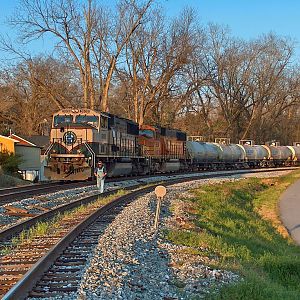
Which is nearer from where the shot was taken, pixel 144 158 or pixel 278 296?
pixel 278 296

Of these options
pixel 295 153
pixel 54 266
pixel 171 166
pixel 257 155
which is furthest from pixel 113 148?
pixel 295 153

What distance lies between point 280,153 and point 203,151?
1910 cm

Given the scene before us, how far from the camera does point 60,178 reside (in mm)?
23656

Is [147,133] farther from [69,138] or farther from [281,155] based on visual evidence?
[281,155]

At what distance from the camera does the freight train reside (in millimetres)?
23672

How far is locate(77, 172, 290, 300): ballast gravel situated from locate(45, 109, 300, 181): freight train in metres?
13.2

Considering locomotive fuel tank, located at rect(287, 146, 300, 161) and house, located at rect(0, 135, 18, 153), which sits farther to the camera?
locomotive fuel tank, located at rect(287, 146, 300, 161)

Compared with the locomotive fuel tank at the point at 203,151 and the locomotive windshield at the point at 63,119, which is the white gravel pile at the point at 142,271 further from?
the locomotive fuel tank at the point at 203,151

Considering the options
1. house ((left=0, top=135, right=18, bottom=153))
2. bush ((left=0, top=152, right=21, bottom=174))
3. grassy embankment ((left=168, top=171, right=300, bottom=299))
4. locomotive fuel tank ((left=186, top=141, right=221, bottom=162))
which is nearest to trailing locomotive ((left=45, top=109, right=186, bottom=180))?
grassy embankment ((left=168, top=171, right=300, bottom=299))

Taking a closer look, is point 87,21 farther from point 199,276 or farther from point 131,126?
point 199,276

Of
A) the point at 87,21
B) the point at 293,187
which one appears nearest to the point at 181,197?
the point at 293,187

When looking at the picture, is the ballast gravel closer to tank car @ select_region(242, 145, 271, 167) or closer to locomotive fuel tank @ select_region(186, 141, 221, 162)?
locomotive fuel tank @ select_region(186, 141, 221, 162)

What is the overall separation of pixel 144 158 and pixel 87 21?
1524 centimetres

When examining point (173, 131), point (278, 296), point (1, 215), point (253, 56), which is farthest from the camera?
point (253, 56)
